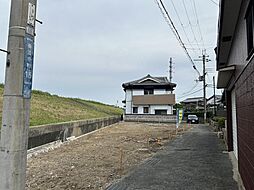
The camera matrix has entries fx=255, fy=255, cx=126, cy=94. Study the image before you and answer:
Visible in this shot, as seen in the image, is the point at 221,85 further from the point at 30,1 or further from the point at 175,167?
the point at 30,1

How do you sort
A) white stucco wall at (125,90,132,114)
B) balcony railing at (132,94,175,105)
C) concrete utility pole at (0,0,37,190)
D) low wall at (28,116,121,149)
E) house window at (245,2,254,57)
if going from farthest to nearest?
white stucco wall at (125,90,132,114) → balcony railing at (132,94,175,105) → low wall at (28,116,121,149) → house window at (245,2,254,57) → concrete utility pole at (0,0,37,190)

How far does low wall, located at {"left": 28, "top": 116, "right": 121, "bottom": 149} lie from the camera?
28.8ft

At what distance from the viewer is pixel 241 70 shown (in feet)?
15.1

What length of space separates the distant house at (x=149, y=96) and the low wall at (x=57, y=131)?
1692 cm

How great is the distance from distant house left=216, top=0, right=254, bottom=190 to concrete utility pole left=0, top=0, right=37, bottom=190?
2491 mm

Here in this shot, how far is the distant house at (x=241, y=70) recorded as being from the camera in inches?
134

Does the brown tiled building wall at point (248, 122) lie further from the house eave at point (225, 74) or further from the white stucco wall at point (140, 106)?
the white stucco wall at point (140, 106)

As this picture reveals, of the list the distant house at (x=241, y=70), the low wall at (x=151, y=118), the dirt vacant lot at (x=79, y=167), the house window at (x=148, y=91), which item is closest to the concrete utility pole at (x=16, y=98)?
the distant house at (x=241, y=70)

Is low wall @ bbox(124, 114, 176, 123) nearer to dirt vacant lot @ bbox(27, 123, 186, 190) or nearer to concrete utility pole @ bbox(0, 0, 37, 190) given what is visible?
dirt vacant lot @ bbox(27, 123, 186, 190)

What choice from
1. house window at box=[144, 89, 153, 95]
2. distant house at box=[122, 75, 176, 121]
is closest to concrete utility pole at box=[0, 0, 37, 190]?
distant house at box=[122, 75, 176, 121]

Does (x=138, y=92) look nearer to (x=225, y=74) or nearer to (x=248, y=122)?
(x=225, y=74)

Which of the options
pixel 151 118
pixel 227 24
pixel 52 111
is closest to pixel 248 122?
pixel 227 24

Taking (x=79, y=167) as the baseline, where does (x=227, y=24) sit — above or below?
above

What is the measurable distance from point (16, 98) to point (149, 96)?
104 feet
